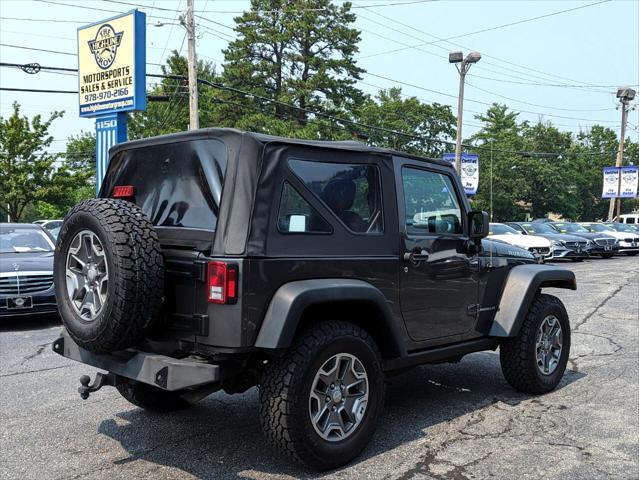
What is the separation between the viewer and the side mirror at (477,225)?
4.86m

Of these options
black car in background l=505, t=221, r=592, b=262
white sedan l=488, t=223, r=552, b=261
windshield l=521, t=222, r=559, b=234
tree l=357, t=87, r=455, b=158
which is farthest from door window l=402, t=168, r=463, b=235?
tree l=357, t=87, r=455, b=158

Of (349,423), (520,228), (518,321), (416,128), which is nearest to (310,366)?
(349,423)

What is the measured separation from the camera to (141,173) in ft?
14.0

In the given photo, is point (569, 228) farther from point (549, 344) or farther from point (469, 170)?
point (549, 344)

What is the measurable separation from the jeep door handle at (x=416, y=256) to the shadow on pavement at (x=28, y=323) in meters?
6.58

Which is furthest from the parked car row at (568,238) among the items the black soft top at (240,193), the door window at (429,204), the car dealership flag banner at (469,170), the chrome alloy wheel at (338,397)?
the black soft top at (240,193)

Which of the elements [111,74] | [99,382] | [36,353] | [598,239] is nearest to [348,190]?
[99,382]

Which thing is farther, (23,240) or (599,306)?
(599,306)

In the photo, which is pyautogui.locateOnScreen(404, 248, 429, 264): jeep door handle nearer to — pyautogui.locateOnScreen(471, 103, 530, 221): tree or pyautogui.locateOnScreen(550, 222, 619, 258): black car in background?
pyautogui.locateOnScreen(550, 222, 619, 258): black car in background

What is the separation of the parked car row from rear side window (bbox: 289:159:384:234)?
15.6m

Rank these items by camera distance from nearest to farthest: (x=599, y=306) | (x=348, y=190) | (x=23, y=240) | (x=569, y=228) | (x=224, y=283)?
1. (x=224, y=283)
2. (x=348, y=190)
3. (x=23, y=240)
4. (x=599, y=306)
5. (x=569, y=228)

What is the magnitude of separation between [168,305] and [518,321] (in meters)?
2.84

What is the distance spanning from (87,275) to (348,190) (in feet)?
5.47

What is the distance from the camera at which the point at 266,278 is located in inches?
138
